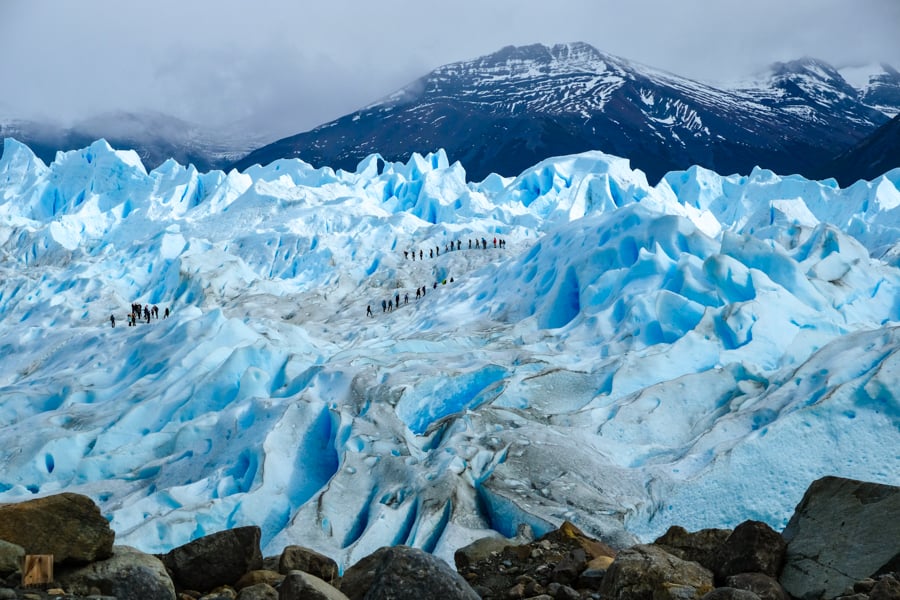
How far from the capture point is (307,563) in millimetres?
5391

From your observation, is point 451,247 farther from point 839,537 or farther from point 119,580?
point 119,580

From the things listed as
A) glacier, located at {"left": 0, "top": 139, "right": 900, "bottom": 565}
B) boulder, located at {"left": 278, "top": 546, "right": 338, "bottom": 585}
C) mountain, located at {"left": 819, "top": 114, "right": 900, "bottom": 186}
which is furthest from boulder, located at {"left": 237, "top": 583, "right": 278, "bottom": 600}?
mountain, located at {"left": 819, "top": 114, "right": 900, "bottom": 186}

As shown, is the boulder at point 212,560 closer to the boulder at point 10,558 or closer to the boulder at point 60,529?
the boulder at point 60,529

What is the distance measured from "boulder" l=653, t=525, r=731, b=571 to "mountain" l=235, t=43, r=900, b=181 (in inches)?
3959

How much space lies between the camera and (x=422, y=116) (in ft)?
424

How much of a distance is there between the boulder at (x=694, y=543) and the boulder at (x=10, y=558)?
3757mm

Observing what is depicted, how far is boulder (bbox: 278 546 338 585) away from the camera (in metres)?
5.32

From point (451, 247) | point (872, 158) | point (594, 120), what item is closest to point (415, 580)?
point (451, 247)

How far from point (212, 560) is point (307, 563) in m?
0.66

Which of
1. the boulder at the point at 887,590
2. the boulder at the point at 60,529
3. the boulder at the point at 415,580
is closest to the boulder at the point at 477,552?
the boulder at the point at 415,580

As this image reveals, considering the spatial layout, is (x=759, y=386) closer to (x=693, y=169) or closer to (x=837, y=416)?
(x=837, y=416)

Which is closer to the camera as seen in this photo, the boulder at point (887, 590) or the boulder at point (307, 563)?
the boulder at point (887, 590)

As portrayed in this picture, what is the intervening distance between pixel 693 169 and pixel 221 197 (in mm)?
32705

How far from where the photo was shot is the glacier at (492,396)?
A: 28.8ft
